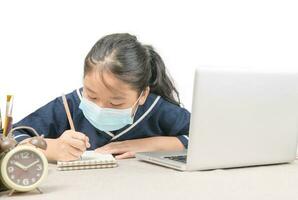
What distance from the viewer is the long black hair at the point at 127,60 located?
159cm

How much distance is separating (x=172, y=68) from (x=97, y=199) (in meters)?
1.38

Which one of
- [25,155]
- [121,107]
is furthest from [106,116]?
[25,155]

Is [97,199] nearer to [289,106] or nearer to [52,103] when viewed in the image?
[289,106]

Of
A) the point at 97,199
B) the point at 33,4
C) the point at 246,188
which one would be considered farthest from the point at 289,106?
the point at 33,4

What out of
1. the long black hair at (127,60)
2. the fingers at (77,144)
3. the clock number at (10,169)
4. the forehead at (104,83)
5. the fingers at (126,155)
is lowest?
the fingers at (126,155)

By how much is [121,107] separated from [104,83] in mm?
109

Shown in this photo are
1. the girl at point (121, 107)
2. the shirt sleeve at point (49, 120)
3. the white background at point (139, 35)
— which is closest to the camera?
the girl at point (121, 107)

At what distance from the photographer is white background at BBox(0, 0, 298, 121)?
6.69 feet

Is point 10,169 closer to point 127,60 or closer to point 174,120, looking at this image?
point 127,60

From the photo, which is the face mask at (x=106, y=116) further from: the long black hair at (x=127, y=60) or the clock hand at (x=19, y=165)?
the clock hand at (x=19, y=165)

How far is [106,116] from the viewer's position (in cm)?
159

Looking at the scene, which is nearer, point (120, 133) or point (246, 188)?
point (246, 188)

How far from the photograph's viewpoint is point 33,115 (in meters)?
1.74

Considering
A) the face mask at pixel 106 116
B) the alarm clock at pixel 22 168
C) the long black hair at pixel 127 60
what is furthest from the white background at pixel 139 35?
the alarm clock at pixel 22 168
